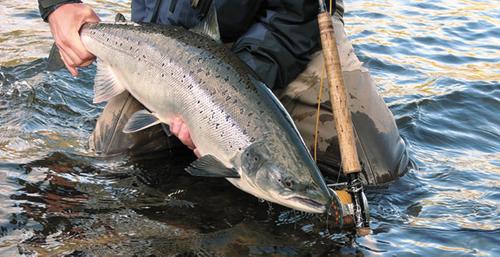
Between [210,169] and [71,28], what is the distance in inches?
56.9

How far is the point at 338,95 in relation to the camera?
365cm

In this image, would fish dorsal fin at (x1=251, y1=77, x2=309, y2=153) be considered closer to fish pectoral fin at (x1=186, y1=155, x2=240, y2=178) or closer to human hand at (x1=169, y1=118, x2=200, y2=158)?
fish pectoral fin at (x1=186, y1=155, x2=240, y2=178)

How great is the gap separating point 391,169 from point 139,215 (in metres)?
1.59

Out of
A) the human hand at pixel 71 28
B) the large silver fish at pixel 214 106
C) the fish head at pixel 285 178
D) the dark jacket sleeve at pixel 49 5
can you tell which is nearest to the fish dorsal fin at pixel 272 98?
the large silver fish at pixel 214 106

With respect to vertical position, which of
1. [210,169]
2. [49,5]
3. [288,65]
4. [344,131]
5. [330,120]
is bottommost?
[330,120]

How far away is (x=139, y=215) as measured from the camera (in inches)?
151

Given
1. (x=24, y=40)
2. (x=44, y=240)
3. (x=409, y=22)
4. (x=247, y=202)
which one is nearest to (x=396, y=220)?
(x=247, y=202)

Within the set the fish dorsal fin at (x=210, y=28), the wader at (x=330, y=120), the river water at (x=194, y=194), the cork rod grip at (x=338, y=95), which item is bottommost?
the river water at (x=194, y=194)

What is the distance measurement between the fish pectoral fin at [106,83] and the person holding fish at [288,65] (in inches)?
4.2

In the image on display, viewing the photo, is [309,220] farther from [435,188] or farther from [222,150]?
[435,188]

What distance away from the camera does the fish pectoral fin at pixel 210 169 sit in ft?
10.9

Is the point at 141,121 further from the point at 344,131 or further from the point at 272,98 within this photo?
the point at 344,131

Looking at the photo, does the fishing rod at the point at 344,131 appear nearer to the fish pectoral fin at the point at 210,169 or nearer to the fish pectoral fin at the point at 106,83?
the fish pectoral fin at the point at 210,169

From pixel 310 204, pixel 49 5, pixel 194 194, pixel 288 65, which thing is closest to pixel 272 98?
pixel 310 204
